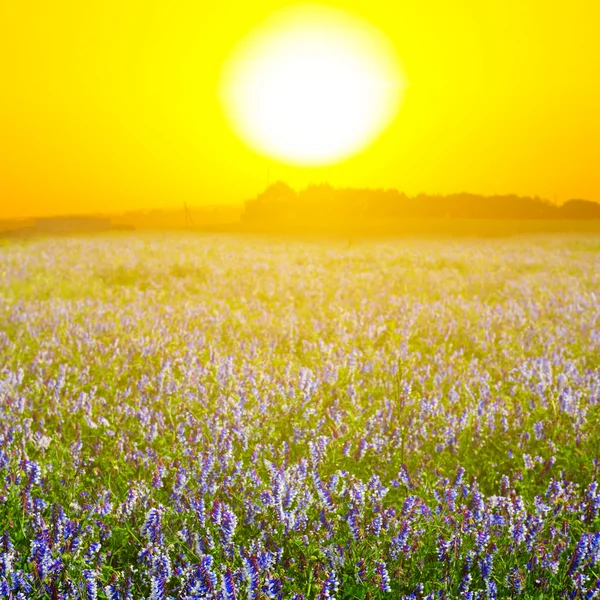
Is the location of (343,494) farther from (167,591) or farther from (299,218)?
(299,218)

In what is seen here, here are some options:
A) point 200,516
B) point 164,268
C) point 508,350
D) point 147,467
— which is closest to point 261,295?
point 164,268

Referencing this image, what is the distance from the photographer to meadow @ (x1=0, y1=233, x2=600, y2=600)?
207 cm

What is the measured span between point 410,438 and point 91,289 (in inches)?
254

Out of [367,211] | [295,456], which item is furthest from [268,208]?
[295,456]

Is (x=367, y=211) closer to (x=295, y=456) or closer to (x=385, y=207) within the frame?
(x=385, y=207)

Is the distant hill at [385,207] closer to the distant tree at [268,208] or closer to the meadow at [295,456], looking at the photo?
the distant tree at [268,208]

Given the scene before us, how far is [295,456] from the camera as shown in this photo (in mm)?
3207

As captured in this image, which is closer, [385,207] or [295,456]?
[295,456]

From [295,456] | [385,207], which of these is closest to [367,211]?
[385,207]

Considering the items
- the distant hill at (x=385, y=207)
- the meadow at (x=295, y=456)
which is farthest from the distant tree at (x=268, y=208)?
the meadow at (x=295, y=456)

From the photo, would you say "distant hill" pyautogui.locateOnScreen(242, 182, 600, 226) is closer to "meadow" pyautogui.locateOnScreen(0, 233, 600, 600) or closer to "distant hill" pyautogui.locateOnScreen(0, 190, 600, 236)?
"distant hill" pyautogui.locateOnScreen(0, 190, 600, 236)

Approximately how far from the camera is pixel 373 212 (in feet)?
162

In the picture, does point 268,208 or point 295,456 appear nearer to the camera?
point 295,456

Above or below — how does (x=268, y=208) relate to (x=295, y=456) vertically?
above
